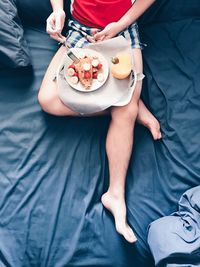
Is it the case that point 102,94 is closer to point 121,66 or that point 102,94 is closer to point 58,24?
point 121,66

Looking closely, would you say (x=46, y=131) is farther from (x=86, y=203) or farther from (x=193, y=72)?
(x=193, y=72)

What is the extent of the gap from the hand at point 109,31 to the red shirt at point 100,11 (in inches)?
1.9

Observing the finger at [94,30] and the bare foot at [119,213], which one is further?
Answer: the finger at [94,30]

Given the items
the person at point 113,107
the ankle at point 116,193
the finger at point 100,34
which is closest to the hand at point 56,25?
the person at point 113,107

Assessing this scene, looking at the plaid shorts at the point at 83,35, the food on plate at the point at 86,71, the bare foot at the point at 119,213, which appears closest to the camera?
the bare foot at the point at 119,213

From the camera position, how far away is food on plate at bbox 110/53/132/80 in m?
1.14

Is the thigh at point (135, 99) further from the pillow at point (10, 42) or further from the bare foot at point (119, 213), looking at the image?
the pillow at point (10, 42)

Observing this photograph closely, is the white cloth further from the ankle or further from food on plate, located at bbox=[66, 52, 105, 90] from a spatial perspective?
the ankle

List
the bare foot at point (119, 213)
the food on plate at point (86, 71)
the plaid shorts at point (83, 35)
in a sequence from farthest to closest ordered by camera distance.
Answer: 1. the plaid shorts at point (83, 35)
2. the food on plate at point (86, 71)
3. the bare foot at point (119, 213)

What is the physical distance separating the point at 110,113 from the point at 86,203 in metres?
0.28

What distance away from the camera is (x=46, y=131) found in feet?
3.94

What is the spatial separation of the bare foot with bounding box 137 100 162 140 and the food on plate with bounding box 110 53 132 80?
13 centimetres

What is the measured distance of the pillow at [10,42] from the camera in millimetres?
1226

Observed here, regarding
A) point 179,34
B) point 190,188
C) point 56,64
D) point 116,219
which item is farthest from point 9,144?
point 179,34
